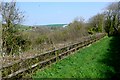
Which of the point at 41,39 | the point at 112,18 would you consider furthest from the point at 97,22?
the point at 41,39

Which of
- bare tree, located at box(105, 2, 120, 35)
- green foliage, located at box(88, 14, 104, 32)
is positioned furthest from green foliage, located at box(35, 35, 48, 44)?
bare tree, located at box(105, 2, 120, 35)

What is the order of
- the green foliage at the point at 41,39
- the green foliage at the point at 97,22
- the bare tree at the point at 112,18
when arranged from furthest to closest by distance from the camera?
the bare tree at the point at 112,18 → the green foliage at the point at 97,22 → the green foliage at the point at 41,39

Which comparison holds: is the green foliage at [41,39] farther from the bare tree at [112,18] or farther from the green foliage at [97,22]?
the bare tree at [112,18]

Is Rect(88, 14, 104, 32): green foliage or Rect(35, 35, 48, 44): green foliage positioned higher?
Rect(35, 35, 48, 44): green foliage

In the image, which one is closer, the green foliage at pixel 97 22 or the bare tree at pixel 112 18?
the green foliage at pixel 97 22

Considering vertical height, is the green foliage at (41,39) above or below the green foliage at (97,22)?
above

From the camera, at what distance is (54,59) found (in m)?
11.2

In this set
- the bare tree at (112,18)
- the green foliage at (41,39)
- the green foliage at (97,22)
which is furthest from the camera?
the bare tree at (112,18)

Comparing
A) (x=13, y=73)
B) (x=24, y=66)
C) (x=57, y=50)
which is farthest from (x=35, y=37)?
(x=13, y=73)

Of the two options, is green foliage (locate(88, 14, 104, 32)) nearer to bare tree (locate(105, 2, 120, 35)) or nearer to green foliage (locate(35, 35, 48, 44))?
bare tree (locate(105, 2, 120, 35))

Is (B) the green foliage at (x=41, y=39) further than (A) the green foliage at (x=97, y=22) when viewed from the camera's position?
No

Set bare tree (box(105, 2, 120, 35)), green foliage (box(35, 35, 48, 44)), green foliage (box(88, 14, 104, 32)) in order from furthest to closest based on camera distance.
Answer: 1. bare tree (box(105, 2, 120, 35))
2. green foliage (box(88, 14, 104, 32))
3. green foliage (box(35, 35, 48, 44))

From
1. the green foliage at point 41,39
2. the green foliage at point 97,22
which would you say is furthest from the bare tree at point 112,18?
the green foliage at point 41,39

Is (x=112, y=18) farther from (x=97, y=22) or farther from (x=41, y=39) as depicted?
(x=41, y=39)
